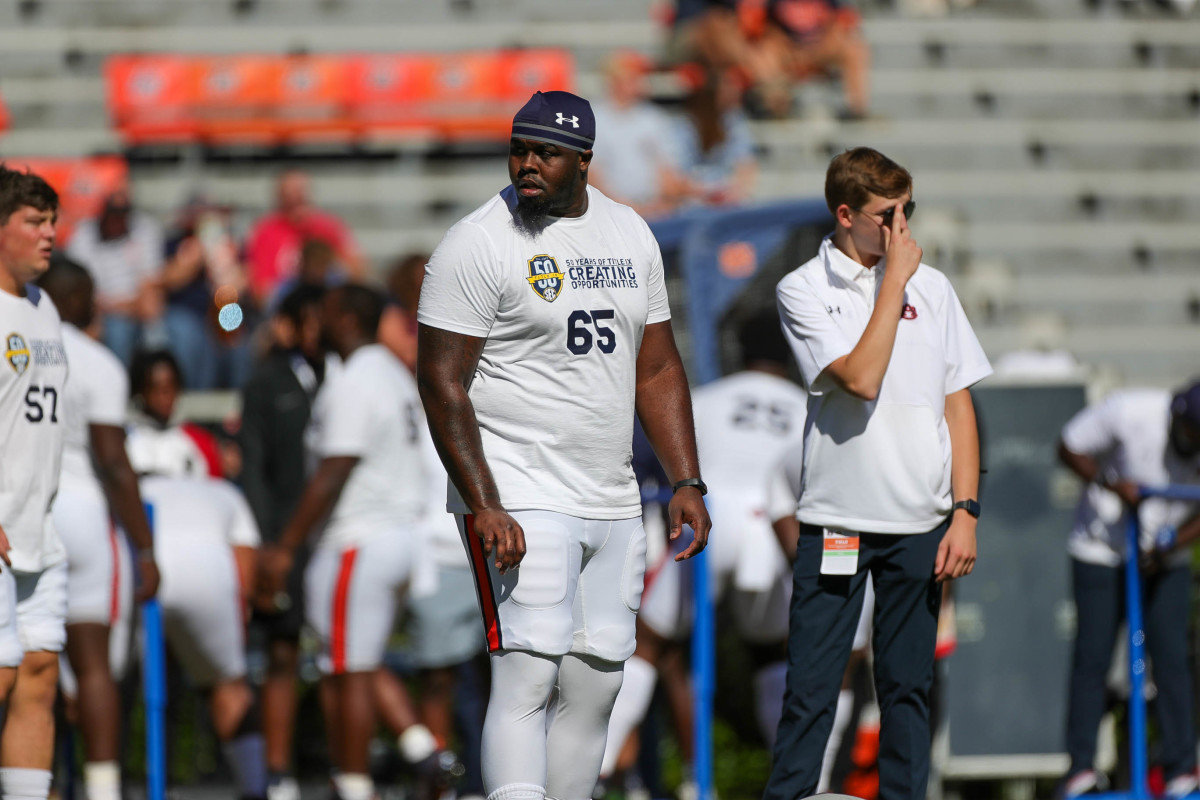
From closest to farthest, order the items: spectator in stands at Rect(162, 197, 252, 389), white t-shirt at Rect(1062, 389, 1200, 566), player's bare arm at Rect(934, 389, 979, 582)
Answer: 1. player's bare arm at Rect(934, 389, 979, 582)
2. white t-shirt at Rect(1062, 389, 1200, 566)
3. spectator in stands at Rect(162, 197, 252, 389)

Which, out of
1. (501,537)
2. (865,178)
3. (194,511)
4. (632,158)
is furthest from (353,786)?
(632,158)

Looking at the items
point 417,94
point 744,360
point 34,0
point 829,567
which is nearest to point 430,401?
point 829,567

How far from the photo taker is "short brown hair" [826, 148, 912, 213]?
445cm

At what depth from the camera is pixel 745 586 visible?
6613 mm

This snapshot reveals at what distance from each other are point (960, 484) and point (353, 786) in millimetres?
2983

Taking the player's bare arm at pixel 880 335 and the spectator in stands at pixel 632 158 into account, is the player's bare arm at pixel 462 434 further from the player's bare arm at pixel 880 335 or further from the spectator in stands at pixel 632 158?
the spectator in stands at pixel 632 158

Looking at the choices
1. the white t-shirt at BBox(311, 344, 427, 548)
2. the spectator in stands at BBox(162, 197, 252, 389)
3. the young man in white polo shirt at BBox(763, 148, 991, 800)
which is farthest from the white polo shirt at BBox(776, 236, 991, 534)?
the spectator in stands at BBox(162, 197, 252, 389)

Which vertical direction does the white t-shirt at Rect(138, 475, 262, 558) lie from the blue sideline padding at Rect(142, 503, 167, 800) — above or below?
above

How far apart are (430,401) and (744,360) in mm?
3151

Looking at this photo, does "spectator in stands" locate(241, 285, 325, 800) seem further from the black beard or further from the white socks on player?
the black beard

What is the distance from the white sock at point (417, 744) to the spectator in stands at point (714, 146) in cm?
580

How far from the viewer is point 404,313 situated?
7488 mm

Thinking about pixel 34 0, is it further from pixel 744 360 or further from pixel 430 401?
pixel 430 401

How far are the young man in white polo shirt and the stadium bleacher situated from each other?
7.71m
